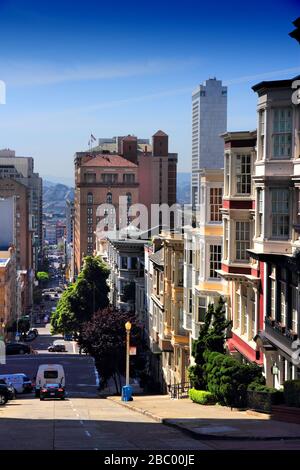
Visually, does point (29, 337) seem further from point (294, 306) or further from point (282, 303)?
point (294, 306)

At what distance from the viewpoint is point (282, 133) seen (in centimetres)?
2939

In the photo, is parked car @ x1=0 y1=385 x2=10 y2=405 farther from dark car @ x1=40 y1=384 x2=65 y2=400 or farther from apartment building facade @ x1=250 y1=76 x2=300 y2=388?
apartment building facade @ x1=250 y1=76 x2=300 y2=388

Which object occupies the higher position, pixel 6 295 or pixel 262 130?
pixel 262 130

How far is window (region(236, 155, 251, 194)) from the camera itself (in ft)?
113

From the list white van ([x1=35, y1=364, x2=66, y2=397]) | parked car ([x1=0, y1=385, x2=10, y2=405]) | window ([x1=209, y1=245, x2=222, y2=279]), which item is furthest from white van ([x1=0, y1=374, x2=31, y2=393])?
window ([x1=209, y1=245, x2=222, y2=279])

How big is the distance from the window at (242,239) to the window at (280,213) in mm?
4881

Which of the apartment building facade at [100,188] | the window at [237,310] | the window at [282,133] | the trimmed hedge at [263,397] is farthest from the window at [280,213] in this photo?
the apartment building facade at [100,188]

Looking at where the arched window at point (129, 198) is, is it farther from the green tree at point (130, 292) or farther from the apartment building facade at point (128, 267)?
the green tree at point (130, 292)

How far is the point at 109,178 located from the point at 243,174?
6072 inches

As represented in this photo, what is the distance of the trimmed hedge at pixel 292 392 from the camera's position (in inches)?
1080

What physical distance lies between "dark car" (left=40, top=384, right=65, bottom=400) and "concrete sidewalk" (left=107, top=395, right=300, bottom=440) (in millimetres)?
12046

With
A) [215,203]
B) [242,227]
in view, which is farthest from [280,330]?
[215,203]
